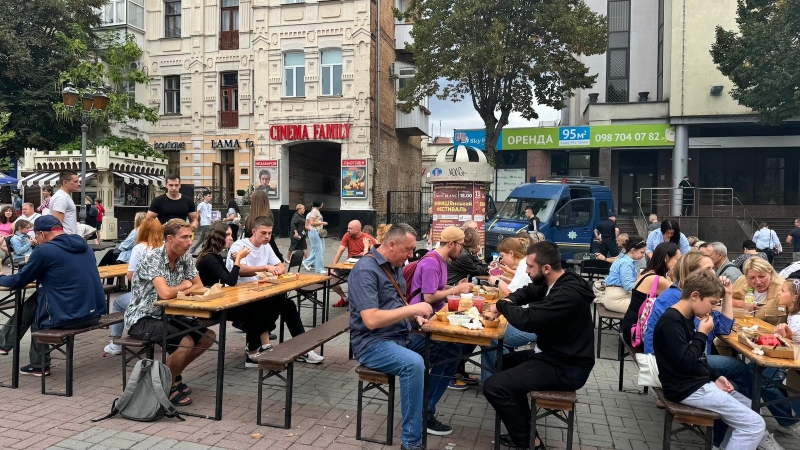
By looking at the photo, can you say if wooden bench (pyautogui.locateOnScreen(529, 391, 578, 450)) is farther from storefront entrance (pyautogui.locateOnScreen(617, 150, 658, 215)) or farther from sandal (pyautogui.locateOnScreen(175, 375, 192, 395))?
storefront entrance (pyautogui.locateOnScreen(617, 150, 658, 215))

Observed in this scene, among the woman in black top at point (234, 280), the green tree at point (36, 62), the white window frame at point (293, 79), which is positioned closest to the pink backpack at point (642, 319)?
the woman in black top at point (234, 280)

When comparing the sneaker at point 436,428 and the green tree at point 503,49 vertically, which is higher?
the green tree at point 503,49

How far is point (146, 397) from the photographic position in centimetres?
475

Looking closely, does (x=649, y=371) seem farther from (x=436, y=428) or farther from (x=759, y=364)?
(x=436, y=428)

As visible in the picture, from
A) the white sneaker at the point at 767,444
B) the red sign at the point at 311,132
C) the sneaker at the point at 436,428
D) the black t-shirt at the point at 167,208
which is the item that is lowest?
the sneaker at the point at 436,428

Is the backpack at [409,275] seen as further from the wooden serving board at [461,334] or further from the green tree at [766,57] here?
the green tree at [766,57]

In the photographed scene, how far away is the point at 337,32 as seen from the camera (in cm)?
2320

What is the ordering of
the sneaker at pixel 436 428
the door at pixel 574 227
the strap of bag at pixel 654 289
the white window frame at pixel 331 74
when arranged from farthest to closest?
the white window frame at pixel 331 74
the door at pixel 574 227
the strap of bag at pixel 654 289
the sneaker at pixel 436 428

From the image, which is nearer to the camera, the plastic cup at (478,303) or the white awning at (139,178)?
the plastic cup at (478,303)

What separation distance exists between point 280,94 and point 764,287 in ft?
69.0

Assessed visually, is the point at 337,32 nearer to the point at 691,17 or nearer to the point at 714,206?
the point at 691,17

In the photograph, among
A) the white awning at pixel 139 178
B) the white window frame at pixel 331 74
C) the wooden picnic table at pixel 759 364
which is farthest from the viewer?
the white window frame at pixel 331 74

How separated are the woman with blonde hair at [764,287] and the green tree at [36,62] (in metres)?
28.1

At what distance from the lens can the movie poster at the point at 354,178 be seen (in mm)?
23328
